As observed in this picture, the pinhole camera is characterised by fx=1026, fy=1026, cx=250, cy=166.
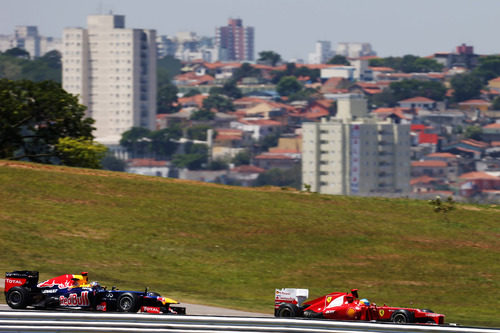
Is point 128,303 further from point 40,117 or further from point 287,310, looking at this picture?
point 40,117

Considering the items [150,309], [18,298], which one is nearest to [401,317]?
[150,309]

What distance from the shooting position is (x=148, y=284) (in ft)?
141

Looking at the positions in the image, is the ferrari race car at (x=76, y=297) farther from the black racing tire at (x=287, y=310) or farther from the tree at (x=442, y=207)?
the tree at (x=442, y=207)

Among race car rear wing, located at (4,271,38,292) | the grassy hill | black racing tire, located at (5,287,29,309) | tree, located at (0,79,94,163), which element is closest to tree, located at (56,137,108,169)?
tree, located at (0,79,94,163)

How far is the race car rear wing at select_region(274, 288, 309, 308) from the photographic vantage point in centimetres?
3353

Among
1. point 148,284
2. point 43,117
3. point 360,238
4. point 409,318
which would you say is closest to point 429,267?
point 360,238

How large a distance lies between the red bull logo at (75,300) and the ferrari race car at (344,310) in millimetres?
6227

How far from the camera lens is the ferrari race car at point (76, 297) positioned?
32781mm

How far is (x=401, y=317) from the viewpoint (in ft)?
105

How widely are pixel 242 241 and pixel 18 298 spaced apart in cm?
2022

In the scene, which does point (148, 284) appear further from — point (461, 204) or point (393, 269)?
point (461, 204)

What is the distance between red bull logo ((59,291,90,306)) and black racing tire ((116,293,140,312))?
1176 mm

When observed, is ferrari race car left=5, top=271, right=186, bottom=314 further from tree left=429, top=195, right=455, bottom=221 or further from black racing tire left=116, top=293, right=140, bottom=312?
tree left=429, top=195, right=455, bottom=221

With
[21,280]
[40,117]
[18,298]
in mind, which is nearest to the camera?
[18,298]
